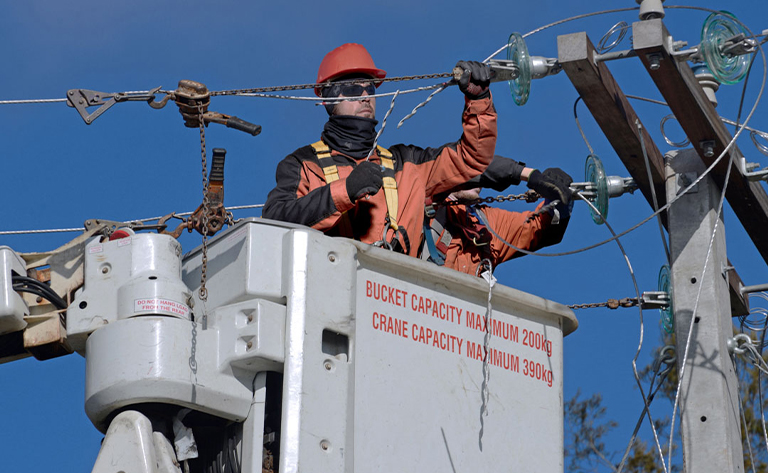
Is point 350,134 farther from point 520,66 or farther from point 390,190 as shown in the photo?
point 520,66

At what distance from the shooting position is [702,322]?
25.0ft

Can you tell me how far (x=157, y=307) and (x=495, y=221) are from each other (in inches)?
116

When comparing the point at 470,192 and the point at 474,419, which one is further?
the point at 470,192

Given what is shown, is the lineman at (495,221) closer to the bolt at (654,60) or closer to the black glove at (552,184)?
the black glove at (552,184)

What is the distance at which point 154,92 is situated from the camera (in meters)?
6.98

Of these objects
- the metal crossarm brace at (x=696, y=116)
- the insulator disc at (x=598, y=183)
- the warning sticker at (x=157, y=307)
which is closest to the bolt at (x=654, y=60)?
the metal crossarm brace at (x=696, y=116)

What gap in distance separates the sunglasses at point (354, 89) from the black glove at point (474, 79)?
751mm

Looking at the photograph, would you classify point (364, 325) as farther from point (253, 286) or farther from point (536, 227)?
point (536, 227)

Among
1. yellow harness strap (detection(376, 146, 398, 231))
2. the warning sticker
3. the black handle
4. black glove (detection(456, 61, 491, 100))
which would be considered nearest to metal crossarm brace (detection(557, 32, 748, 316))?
black glove (detection(456, 61, 491, 100))

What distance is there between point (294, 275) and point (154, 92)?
1666 millimetres

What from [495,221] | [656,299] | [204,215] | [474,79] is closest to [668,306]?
[656,299]

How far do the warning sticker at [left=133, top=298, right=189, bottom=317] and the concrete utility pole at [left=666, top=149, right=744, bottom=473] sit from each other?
9.14 feet

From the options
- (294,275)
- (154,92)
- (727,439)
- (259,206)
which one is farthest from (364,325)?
(259,206)

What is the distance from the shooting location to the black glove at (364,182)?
269 inches
